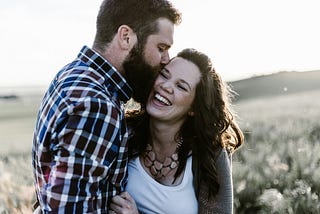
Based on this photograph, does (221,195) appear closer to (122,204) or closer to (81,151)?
(122,204)

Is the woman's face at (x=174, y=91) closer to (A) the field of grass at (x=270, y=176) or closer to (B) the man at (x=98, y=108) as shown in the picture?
(B) the man at (x=98, y=108)

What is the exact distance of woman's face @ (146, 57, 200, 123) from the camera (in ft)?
13.4

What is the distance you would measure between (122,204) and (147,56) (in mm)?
837

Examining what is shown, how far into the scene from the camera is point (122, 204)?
3.46 meters

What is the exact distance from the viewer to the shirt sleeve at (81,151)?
292 cm

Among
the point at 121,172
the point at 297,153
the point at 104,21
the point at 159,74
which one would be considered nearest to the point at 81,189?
the point at 121,172

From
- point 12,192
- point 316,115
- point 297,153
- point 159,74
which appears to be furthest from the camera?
point 316,115

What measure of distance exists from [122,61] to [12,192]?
7.19 ft

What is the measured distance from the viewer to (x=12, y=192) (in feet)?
16.7

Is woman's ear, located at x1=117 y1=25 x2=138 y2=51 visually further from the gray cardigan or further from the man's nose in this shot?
the gray cardigan

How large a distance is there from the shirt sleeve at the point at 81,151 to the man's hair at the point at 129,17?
0.55 m

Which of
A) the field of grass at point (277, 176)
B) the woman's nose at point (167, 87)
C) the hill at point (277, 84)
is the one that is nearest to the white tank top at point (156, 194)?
the woman's nose at point (167, 87)

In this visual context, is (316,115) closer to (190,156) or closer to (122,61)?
(190,156)

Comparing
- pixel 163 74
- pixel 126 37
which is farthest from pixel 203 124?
pixel 126 37
